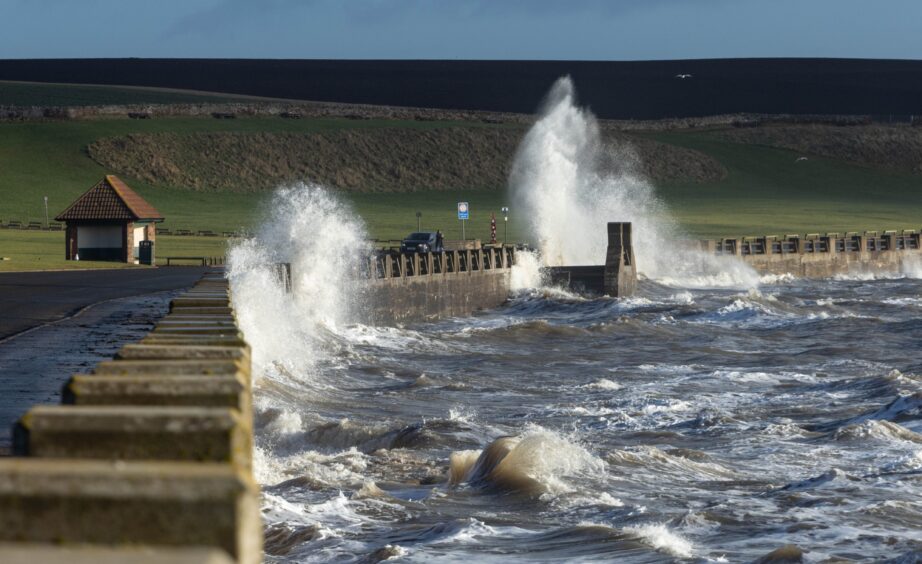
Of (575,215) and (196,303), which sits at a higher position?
(575,215)

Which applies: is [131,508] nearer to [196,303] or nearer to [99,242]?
[196,303]

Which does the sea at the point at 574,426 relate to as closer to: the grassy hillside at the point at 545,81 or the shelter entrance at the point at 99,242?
the shelter entrance at the point at 99,242

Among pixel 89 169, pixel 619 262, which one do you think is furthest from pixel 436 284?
pixel 89 169

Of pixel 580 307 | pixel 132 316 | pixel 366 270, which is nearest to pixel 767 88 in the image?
pixel 580 307

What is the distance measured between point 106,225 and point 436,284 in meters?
14.4

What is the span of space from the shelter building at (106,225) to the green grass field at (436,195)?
8.37 metres

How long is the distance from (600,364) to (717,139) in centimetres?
11336

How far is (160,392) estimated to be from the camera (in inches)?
173

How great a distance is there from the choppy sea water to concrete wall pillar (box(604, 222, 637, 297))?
16.0 m

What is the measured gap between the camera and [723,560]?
14727 mm

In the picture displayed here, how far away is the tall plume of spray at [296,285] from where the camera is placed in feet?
110

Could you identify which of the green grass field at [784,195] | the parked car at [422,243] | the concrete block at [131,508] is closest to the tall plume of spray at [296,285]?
the parked car at [422,243]

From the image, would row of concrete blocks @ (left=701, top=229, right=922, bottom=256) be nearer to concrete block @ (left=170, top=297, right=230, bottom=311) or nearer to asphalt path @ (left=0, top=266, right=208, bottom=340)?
asphalt path @ (left=0, top=266, right=208, bottom=340)

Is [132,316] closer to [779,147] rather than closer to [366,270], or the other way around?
→ [366,270]
